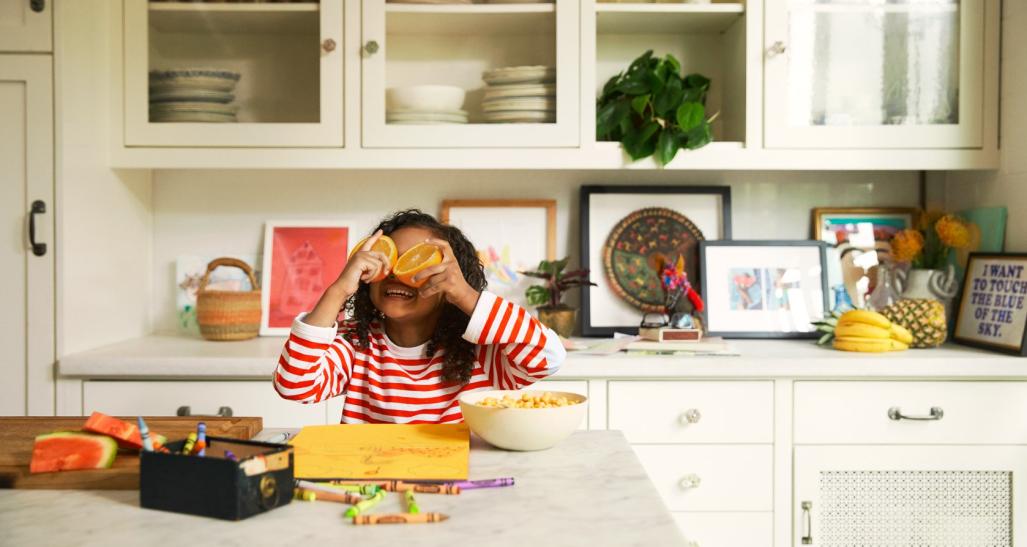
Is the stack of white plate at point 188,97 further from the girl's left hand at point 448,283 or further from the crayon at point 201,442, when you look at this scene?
the crayon at point 201,442

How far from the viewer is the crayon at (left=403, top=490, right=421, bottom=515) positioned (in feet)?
2.94

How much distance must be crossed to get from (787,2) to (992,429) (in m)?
1.21

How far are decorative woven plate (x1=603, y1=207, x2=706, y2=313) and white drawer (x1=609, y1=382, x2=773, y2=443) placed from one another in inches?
18.3

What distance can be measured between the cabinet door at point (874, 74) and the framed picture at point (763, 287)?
369 millimetres

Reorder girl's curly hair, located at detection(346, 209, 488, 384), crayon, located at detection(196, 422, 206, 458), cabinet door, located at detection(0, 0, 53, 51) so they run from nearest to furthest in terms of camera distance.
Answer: crayon, located at detection(196, 422, 206, 458)
girl's curly hair, located at detection(346, 209, 488, 384)
cabinet door, located at detection(0, 0, 53, 51)

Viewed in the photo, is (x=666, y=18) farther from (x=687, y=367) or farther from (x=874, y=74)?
(x=687, y=367)

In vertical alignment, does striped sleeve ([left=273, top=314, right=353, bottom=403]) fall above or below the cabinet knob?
below

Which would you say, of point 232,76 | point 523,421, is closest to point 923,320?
point 523,421

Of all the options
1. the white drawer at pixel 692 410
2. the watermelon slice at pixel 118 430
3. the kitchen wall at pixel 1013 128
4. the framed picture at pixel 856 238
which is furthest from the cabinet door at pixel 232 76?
the kitchen wall at pixel 1013 128

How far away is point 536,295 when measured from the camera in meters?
2.54

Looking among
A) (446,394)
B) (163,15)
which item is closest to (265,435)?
(446,394)

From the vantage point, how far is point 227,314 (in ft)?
7.95

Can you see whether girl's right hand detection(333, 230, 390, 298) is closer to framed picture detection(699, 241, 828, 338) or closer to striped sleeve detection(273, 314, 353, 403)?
striped sleeve detection(273, 314, 353, 403)

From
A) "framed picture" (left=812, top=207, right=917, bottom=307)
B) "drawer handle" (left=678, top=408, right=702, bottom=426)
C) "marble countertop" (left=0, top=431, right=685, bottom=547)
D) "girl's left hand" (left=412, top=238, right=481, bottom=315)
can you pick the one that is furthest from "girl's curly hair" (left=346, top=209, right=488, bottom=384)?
"framed picture" (left=812, top=207, right=917, bottom=307)
